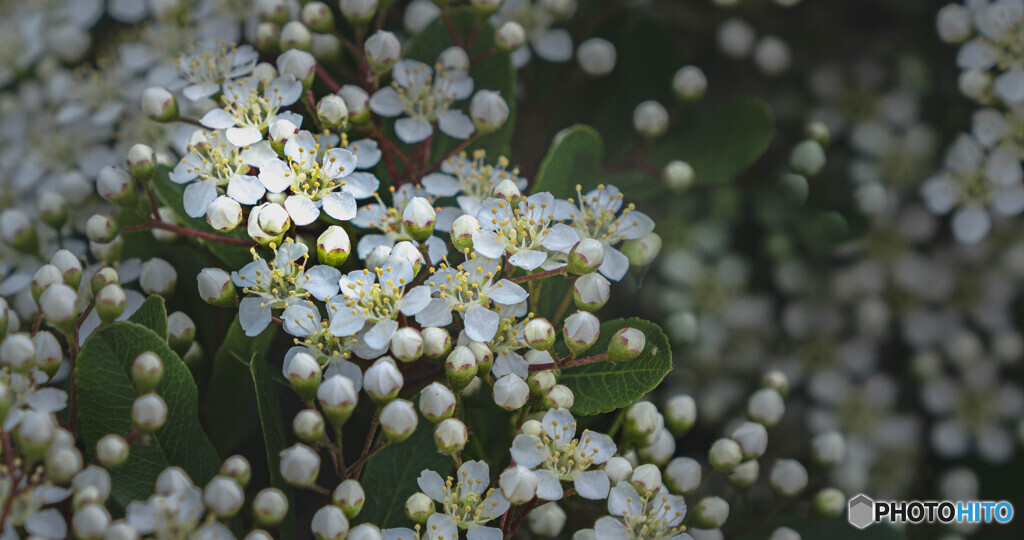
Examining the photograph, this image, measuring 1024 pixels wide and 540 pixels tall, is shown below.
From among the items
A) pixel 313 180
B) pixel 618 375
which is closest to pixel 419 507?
pixel 618 375

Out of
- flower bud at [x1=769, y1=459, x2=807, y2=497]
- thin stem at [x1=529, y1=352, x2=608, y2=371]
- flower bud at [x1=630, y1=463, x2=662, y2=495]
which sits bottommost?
flower bud at [x1=769, y1=459, x2=807, y2=497]

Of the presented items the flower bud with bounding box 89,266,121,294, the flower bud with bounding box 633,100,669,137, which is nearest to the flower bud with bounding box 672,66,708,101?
the flower bud with bounding box 633,100,669,137

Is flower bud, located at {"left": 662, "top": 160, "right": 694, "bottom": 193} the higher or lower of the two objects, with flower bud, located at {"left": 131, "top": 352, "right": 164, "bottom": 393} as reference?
lower

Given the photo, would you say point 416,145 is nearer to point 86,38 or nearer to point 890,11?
point 86,38

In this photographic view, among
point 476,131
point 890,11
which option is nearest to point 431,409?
point 476,131

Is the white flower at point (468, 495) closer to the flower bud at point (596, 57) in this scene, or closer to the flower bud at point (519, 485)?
the flower bud at point (519, 485)

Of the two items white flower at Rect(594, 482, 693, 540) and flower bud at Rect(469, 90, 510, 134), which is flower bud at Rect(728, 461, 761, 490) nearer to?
white flower at Rect(594, 482, 693, 540)

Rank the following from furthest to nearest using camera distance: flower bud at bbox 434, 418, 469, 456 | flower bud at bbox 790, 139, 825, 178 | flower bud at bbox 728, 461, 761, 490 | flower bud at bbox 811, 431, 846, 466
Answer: flower bud at bbox 790, 139, 825, 178, flower bud at bbox 811, 431, 846, 466, flower bud at bbox 728, 461, 761, 490, flower bud at bbox 434, 418, 469, 456
